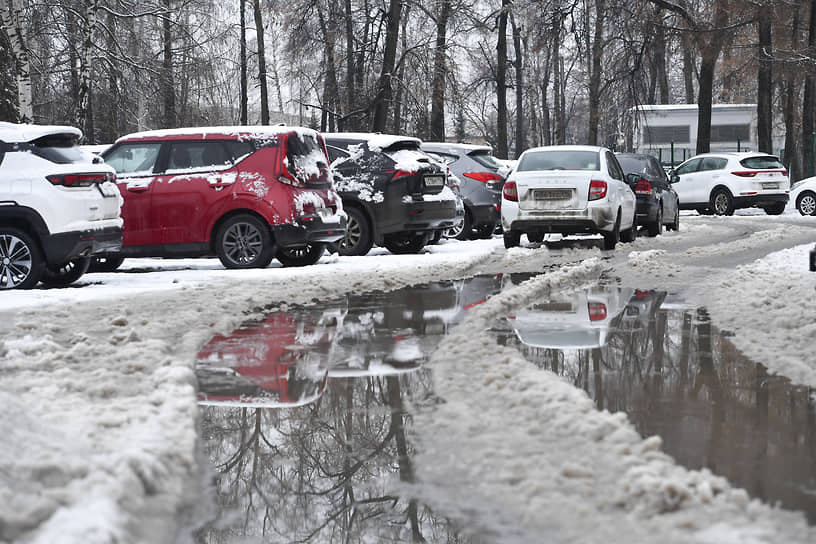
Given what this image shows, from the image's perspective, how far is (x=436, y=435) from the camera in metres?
4.73

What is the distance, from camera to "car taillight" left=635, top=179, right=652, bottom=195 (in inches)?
792

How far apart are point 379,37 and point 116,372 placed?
1005 inches

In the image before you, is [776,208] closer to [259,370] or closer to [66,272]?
[66,272]

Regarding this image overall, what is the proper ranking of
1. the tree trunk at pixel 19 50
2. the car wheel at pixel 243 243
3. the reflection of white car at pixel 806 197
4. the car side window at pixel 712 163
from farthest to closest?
the car side window at pixel 712 163 < the reflection of white car at pixel 806 197 < the tree trunk at pixel 19 50 < the car wheel at pixel 243 243

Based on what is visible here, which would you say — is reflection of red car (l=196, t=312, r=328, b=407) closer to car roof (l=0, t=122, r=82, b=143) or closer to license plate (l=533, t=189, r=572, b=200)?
car roof (l=0, t=122, r=82, b=143)

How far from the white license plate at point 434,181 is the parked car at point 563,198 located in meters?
1.02

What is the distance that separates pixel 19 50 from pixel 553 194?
481 inches

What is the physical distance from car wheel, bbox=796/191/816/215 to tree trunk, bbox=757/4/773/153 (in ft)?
17.0

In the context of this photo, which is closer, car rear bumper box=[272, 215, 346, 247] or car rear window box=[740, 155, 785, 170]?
car rear bumper box=[272, 215, 346, 247]

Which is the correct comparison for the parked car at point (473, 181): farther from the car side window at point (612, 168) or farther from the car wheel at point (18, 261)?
the car wheel at point (18, 261)

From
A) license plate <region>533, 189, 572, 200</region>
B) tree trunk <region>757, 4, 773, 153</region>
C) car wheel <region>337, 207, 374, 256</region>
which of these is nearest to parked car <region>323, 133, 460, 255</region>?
car wheel <region>337, 207, 374, 256</region>

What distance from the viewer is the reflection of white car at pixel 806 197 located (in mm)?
28719

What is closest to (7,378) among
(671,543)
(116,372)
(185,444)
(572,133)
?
(116,372)

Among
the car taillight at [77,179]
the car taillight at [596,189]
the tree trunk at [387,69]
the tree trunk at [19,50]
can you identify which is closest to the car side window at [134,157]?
the car taillight at [77,179]
